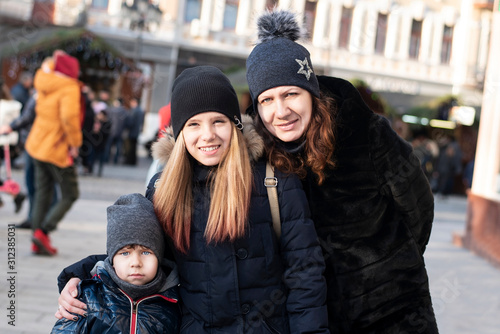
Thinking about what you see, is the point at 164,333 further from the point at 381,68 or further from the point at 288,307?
the point at 381,68

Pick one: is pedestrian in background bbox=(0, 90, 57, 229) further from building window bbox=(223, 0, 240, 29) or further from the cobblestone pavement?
building window bbox=(223, 0, 240, 29)

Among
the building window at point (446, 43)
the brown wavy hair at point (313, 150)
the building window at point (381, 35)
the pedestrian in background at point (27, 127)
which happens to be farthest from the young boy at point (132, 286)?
the building window at point (446, 43)

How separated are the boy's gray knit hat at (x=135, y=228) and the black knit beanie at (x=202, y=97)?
0.97ft

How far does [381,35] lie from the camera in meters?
Answer: 28.5

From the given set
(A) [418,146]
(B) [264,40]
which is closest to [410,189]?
(B) [264,40]

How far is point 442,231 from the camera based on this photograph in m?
12.0

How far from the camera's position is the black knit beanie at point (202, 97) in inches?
100.0

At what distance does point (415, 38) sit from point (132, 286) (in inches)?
1105

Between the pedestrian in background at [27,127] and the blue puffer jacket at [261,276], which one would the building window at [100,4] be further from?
the blue puffer jacket at [261,276]

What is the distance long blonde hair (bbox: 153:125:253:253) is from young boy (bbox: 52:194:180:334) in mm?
81

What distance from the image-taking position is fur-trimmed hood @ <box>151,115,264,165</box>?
2.56 meters

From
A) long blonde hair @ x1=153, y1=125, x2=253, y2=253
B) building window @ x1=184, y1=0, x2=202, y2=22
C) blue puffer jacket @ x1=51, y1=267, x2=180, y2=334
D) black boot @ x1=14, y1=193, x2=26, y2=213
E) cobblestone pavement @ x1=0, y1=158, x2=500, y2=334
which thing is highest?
building window @ x1=184, y1=0, x2=202, y2=22

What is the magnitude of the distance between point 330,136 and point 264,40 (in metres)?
0.48

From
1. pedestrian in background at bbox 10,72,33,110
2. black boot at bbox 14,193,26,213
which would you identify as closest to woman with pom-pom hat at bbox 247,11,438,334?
black boot at bbox 14,193,26,213
